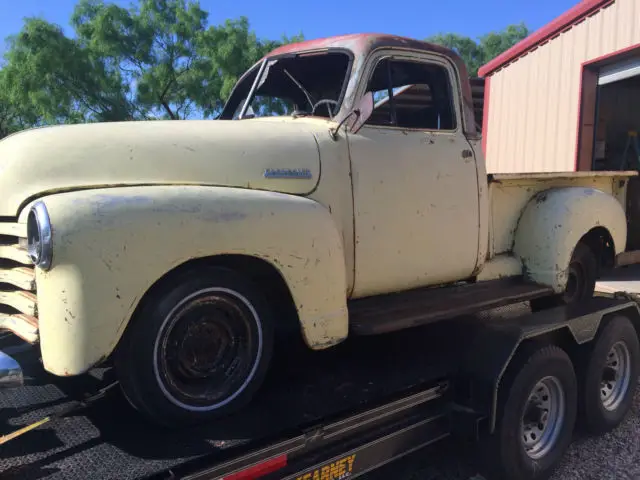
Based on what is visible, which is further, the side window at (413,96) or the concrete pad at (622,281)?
the concrete pad at (622,281)

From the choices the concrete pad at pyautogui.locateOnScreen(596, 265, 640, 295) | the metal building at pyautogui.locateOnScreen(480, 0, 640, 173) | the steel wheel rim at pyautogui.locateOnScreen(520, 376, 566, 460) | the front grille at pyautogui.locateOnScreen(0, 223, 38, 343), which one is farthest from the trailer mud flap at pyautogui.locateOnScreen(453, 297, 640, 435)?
the metal building at pyautogui.locateOnScreen(480, 0, 640, 173)

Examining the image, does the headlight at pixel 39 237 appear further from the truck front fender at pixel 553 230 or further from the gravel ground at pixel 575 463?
the truck front fender at pixel 553 230

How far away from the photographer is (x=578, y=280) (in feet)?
14.6

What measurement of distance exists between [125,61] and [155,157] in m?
21.9

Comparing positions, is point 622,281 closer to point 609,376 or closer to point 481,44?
point 609,376

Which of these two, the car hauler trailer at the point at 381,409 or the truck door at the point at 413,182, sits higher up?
the truck door at the point at 413,182

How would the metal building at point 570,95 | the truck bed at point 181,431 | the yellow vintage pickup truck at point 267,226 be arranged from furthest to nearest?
the metal building at point 570,95
the yellow vintage pickup truck at point 267,226
the truck bed at point 181,431

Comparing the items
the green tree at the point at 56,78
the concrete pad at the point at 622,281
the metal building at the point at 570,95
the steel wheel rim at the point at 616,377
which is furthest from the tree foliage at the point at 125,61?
the steel wheel rim at the point at 616,377

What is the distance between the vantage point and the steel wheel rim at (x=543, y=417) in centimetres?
318

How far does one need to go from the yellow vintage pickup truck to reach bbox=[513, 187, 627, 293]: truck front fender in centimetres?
1

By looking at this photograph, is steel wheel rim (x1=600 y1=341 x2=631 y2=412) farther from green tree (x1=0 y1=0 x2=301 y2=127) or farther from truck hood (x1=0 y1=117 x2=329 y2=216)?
green tree (x1=0 y1=0 x2=301 y2=127)

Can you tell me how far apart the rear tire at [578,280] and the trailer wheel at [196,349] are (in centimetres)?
263

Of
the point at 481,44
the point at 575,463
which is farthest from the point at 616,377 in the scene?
the point at 481,44

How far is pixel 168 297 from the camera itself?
2.22 m
